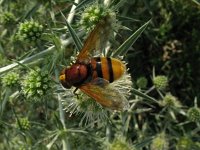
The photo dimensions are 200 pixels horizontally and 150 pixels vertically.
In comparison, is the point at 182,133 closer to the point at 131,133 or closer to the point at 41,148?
the point at 131,133

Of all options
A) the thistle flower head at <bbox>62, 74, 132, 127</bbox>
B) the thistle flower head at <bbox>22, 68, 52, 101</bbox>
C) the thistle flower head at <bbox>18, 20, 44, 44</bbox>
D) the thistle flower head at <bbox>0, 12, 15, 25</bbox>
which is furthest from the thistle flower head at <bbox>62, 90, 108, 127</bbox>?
the thistle flower head at <bbox>0, 12, 15, 25</bbox>

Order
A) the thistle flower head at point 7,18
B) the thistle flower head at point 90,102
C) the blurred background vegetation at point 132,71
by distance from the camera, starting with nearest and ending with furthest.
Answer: the thistle flower head at point 90,102
the blurred background vegetation at point 132,71
the thistle flower head at point 7,18

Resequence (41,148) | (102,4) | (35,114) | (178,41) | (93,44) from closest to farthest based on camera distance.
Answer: (93,44), (102,4), (41,148), (35,114), (178,41)

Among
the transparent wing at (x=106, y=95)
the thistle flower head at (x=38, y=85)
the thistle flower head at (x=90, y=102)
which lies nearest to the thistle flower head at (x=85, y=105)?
the thistle flower head at (x=90, y=102)

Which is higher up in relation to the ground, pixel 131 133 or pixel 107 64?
pixel 107 64

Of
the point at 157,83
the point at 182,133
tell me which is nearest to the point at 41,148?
the point at 157,83

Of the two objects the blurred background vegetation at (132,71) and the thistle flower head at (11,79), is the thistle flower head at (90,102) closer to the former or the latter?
the blurred background vegetation at (132,71)

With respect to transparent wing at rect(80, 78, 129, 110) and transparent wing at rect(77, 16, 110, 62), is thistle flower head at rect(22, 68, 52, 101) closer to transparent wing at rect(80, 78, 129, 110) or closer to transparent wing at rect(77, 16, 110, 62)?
transparent wing at rect(77, 16, 110, 62)
